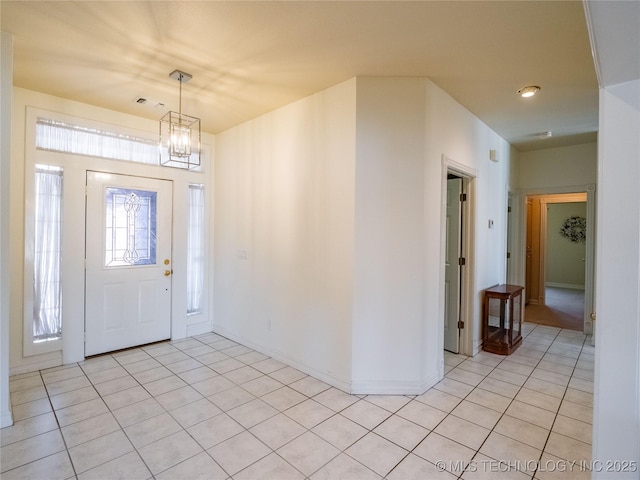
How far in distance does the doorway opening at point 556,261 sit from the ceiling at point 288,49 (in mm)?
3407

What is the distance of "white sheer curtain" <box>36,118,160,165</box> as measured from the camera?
11.0 feet

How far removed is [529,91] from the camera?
3.15 meters

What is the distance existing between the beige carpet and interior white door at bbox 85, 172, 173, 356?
592 cm

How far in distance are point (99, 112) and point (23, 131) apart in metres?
0.75

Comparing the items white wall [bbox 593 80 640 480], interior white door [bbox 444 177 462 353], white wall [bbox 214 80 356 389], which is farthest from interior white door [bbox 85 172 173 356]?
white wall [bbox 593 80 640 480]

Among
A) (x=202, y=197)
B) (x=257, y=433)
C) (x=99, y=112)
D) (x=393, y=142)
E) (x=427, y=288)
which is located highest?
(x=99, y=112)

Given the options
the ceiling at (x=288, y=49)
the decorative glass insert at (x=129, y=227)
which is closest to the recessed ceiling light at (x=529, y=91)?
the ceiling at (x=288, y=49)

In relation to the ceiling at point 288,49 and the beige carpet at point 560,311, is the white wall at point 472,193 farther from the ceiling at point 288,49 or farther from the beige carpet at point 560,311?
the beige carpet at point 560,311

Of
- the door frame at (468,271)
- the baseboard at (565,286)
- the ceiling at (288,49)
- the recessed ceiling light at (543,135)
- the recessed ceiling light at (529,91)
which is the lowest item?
the baseboard at (565,286)

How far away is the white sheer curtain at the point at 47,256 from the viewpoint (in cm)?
332

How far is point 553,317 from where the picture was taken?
5.70m

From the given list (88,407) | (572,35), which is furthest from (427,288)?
(88,407)

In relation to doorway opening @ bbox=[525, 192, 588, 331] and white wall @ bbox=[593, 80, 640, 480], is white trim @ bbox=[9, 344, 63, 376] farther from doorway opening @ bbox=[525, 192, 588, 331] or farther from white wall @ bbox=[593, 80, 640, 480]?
doorway opening @ bbox=[525, 192, 588, 331]

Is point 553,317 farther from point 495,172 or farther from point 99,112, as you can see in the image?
point 99,112
